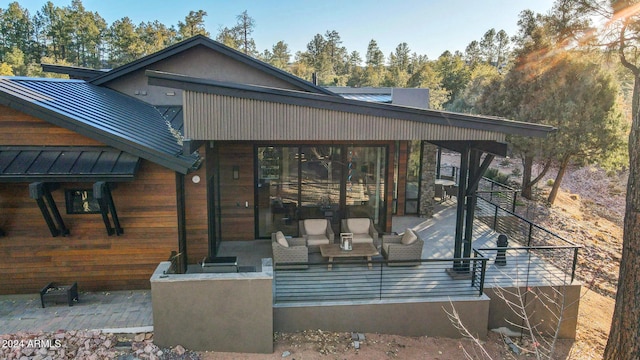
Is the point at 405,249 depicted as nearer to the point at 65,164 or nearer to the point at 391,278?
the point at 391,278

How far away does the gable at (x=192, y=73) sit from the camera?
10.5m

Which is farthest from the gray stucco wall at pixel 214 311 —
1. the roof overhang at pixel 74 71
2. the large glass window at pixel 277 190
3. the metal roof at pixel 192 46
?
the roof overhang at pixel 74 71

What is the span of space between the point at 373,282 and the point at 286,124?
11.4ft

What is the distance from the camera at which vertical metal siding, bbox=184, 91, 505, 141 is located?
6539mm

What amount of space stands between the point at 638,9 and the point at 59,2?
6895 centimetres

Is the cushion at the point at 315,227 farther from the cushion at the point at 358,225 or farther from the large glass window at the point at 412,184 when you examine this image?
the large glass window at the point at 412,184

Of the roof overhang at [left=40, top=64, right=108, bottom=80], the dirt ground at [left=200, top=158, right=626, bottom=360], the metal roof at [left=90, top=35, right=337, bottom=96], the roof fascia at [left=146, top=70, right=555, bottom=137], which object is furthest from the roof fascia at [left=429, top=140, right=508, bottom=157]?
the roof overhang at [left=40, top=64, right=108, bottom=80]

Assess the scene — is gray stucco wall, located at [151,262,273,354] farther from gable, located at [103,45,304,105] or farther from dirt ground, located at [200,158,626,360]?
gable, located at [103,45,304,105]

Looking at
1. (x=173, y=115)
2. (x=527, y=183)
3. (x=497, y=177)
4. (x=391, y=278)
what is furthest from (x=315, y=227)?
(x=497, y=177)

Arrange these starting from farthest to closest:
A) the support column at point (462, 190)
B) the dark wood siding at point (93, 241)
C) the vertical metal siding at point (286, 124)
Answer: the support column at point (462, 190), the dark wood siding at point (93, 241), the vertical metal siding at point (286, 124)

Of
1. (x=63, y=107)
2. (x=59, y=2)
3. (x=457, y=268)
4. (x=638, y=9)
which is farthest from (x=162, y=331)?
(x=59, y=2)

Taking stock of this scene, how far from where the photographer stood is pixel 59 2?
187 feet

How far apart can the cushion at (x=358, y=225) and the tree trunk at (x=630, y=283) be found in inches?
208

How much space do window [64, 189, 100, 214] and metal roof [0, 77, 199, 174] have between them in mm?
1098
